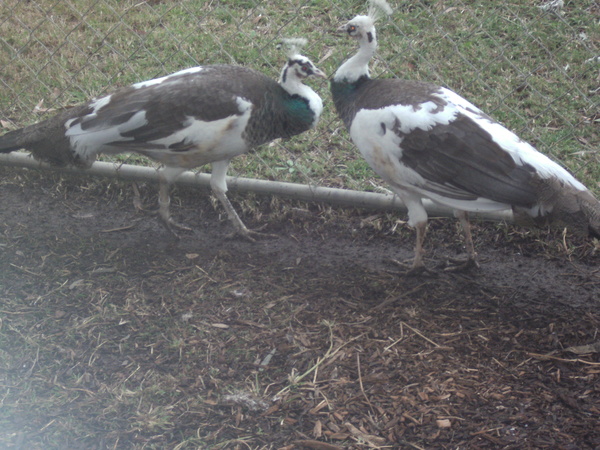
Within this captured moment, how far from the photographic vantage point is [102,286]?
3340 millimetres

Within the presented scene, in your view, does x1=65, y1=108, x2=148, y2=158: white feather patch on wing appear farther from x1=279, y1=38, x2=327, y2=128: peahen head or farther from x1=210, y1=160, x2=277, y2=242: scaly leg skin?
x1=279, y1=38, x2=327, y2=128: peahen head

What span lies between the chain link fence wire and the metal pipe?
0.20 m

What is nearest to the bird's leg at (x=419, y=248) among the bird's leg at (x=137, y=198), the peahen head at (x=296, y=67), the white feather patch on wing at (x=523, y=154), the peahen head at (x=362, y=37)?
the white feather patch on wing at (x=523, y=154)

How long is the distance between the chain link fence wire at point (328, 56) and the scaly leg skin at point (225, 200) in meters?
0.42

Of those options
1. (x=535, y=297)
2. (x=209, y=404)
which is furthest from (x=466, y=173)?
(x=209, y=404)

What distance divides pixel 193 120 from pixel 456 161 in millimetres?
1279

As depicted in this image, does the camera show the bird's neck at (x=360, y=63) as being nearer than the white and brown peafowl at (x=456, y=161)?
No

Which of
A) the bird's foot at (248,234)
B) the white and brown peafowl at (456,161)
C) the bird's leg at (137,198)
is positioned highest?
the white and brown peafowl at (456,161)

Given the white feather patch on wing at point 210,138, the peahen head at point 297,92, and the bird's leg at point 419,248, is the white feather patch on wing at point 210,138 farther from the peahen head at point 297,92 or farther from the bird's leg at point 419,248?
the bird's leg at point 419,248

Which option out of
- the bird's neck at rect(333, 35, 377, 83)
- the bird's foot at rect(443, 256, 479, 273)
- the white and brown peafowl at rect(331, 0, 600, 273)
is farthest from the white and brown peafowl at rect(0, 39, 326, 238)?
the bird's foot at rect(443, 256, 479, 273)

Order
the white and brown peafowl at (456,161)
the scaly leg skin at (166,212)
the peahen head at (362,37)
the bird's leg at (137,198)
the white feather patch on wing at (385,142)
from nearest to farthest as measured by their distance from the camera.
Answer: the white and brown peafowl at (456,161), the white feather patch on wing at (385,142), the peahen head at (362,37), the scaly leg skin at (166,212), the bird's leg at (137,198)

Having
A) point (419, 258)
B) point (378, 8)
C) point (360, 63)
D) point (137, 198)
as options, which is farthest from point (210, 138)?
point (419, 258)

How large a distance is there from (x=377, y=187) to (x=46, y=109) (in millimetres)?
2470

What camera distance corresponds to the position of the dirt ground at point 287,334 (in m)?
2.45
